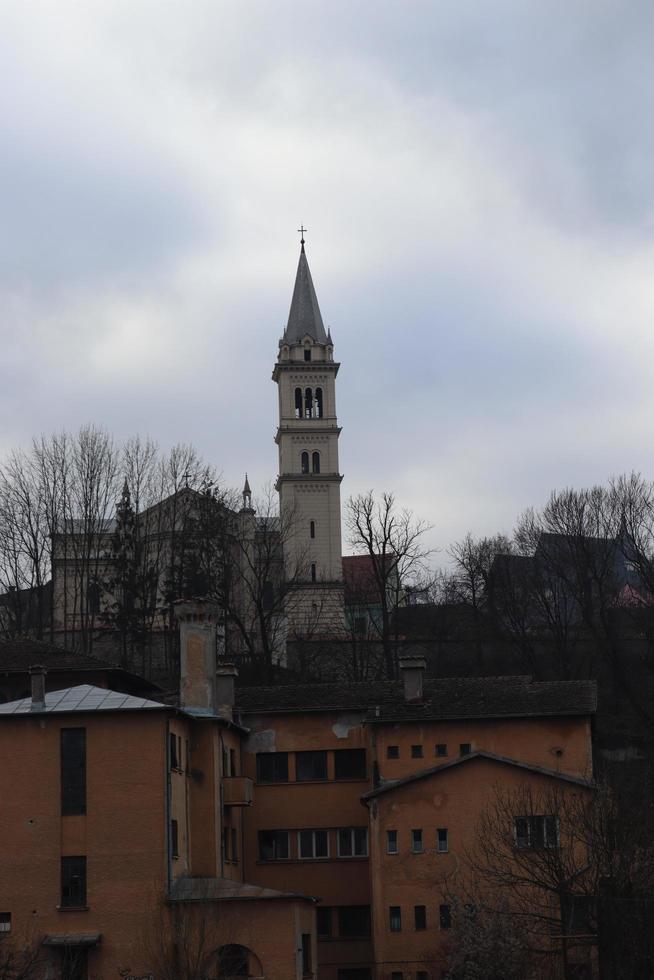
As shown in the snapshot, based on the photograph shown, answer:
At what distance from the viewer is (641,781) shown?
60.4 m

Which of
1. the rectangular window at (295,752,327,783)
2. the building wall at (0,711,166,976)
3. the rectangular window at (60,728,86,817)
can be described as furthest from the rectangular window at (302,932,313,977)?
the rectangular window at (295,752,327,783)

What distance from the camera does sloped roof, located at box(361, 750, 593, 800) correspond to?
45.5m

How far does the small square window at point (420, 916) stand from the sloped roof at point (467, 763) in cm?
355

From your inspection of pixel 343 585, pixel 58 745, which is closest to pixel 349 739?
pixel 58 745

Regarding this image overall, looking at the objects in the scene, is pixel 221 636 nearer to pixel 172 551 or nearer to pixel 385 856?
pixel 172 551

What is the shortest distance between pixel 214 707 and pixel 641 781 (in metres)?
20.5

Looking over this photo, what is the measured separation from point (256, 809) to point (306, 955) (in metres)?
10.8

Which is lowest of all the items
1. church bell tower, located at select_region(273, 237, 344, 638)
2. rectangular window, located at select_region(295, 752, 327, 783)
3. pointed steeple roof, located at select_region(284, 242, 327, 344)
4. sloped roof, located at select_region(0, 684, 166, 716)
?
rectangular window, located at select_region(295, 752, 327, 783)

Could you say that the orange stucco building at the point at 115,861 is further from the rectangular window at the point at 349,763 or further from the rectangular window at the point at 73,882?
the rectangular window at the point at 349,763

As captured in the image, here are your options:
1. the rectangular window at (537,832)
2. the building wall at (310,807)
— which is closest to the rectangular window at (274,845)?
the building wall at (310,807)

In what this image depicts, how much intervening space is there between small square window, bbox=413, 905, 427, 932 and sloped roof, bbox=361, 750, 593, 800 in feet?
11.7

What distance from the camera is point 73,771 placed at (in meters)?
43.2

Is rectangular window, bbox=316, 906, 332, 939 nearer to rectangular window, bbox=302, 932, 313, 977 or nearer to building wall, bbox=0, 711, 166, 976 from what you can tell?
rectangular window, bbox=302, 932, 313, 977

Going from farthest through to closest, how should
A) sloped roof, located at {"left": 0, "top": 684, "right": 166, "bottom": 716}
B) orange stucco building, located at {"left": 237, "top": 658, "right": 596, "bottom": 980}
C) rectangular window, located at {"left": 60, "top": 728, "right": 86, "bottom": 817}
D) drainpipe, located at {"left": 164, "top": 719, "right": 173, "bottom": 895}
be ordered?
1. orange stucco building, located at {"left": 237, "top": 658, "right": 596, "bottom": 980}
2. sloped roof, located at {"left": 0, "top": 684, "right": 166, "bottom": 716}
3. rectangular window, located at {"left": 60, "top": 728, "right": 86, "bottom": 817}
4. drainpipe, located at {"left": 164, "top": 719, "right": 173, "bottom": 895}
